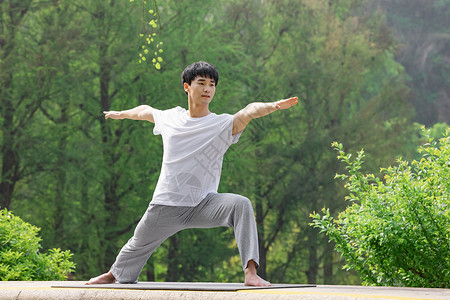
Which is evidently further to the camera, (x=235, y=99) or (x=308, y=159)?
(x=308, y=159)

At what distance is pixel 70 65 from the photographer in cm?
1894

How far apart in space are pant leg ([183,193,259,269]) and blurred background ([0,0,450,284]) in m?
11.3

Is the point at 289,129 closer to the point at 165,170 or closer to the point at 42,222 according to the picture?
the point at 42,222

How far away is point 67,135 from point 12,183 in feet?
6.29

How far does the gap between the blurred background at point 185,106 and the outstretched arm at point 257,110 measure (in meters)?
11.2

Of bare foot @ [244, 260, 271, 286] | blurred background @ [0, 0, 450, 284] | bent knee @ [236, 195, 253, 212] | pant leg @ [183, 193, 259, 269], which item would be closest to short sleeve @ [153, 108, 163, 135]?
pant leg @ [183, 193, 259, 269]

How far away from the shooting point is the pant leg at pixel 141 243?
16.5 ft

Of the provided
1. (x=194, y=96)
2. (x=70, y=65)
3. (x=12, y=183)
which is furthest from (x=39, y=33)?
(x=194, y=96)

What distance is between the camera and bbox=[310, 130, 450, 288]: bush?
5766 millimetres

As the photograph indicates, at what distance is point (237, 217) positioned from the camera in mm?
4680

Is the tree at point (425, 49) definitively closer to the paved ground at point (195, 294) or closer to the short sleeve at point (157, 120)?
the short sleeve at point (157, 120)

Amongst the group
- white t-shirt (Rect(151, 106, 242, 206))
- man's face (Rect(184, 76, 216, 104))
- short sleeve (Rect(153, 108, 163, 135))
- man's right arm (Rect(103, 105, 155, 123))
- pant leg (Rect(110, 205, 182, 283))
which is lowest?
pant leg (Rect(110, 205, 182, 283))

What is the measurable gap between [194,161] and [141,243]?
29.4 inches

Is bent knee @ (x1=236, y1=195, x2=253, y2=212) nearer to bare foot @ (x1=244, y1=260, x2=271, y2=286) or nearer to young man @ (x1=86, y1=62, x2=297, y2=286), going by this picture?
young man @ (x1=86, y1=62, x2=297, y2=286)
